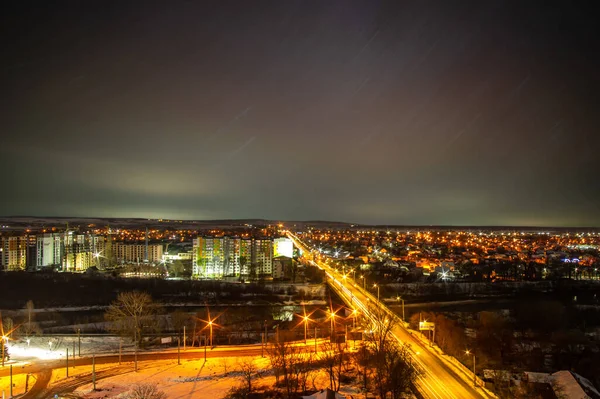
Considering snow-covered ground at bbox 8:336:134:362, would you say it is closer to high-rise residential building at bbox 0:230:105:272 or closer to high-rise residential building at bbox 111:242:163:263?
high-rise residential building at bbox 0:230:105:272

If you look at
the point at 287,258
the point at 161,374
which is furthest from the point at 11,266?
the point at 161,374

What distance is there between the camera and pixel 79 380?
10594mm

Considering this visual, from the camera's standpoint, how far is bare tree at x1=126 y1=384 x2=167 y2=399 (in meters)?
9.16

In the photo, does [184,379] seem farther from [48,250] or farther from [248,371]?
[48,250]

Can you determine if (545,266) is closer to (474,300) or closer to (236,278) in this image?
(474,300)

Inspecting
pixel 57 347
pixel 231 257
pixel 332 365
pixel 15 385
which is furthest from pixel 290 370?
pixel 231 257

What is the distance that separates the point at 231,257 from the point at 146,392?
24780 mm

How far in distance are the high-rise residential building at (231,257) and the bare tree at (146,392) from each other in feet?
72.8

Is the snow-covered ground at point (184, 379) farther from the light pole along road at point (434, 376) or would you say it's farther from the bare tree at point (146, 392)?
the light pole along road at point (434, 376)

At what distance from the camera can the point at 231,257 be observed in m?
34.2

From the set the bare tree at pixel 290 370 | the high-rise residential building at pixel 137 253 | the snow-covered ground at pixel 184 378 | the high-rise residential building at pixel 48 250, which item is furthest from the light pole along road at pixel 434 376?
the high-rise residential building at pixel 48 250

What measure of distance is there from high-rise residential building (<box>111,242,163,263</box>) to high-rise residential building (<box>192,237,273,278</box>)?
680 cm

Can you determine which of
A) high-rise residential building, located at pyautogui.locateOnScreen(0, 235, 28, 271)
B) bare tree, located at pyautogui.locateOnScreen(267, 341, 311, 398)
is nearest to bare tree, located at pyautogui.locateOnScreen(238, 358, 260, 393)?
bare tree, located at pyautogui.locateOnScreen(267, 341, 311, 398)

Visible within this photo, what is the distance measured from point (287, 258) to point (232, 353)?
22.7 meters
